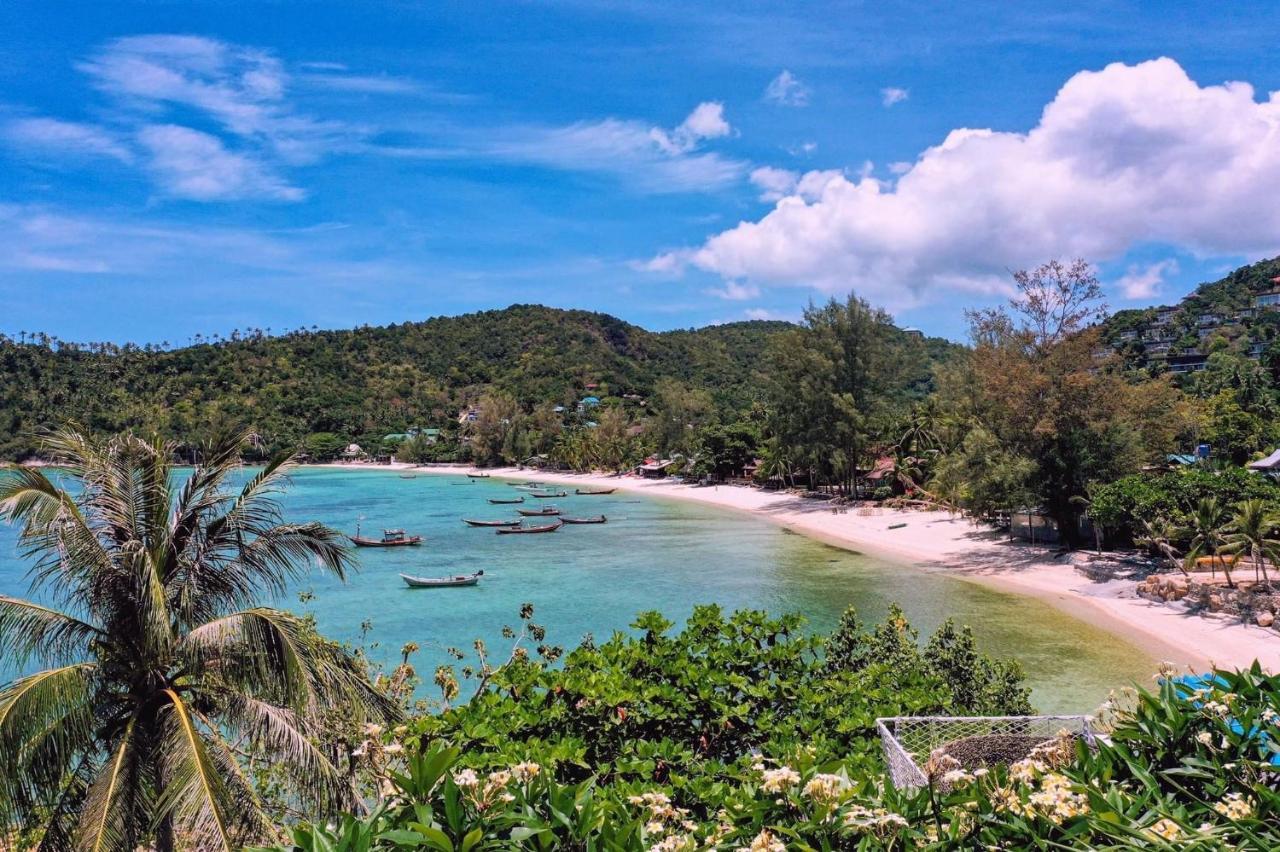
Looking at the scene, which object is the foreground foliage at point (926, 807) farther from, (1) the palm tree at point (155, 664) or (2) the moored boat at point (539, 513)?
(2) the moored boat at point (539, 513)

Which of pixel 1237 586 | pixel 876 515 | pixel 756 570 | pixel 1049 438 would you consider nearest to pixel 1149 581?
pixel 1237 586

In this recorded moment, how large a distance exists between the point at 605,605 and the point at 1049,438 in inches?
611

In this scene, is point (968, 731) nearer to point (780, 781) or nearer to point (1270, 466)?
point (780, 781)

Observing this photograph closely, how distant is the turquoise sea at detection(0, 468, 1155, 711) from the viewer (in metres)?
17.9

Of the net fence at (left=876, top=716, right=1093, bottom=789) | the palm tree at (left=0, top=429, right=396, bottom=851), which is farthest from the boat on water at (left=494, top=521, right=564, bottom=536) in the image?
the net fence at (left=876, top=716, right=1093, bottom=789)

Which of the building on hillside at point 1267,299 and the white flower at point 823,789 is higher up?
the building on hillside at point 1267,299

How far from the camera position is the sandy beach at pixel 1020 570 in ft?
55.0

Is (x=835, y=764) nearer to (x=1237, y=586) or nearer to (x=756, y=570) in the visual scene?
(x=1237, y=586)

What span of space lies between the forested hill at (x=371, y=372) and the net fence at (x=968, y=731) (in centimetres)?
7697

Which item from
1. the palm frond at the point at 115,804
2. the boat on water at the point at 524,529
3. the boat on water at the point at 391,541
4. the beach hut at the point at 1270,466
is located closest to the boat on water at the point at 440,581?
the boat on water at the point at 391,541

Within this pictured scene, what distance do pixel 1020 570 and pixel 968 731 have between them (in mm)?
23278

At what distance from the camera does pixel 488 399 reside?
92.6m

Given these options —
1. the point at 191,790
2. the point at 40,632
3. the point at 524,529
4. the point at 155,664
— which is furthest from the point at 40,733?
the point at 524,529

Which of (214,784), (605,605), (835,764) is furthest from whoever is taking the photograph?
(605,605)
